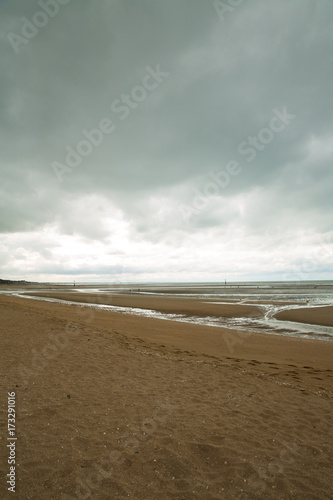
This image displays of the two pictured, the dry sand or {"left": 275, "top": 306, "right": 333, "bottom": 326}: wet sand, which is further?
{"left": 275, "top": 306, "right": 333, "bottom": 326}: wet sand

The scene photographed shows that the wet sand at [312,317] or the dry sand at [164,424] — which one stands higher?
the dry sand at [164,424]

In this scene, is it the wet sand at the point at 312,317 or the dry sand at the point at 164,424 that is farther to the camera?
the wet sand at the point at 312,317

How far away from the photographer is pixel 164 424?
212 inches

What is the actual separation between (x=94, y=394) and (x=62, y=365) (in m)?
2.51

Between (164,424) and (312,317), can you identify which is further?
(312,317)

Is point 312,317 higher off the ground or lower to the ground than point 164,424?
lower

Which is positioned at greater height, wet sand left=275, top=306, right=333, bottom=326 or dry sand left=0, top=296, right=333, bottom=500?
dry sand left=0, top=296, right=333, bottom=500

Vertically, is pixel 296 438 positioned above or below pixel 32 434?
below

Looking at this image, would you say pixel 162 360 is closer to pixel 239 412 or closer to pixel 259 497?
pixel 239 412

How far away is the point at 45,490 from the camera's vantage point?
3.53 meters

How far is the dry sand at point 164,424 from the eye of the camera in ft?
12.5

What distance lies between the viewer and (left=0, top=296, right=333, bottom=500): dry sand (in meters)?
3.81

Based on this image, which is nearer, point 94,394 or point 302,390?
point 94,394

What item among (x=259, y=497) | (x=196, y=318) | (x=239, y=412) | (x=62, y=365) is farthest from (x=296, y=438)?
(x=196, y=318)
